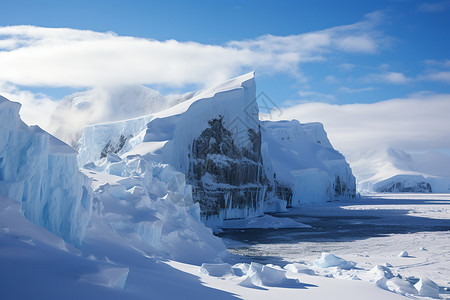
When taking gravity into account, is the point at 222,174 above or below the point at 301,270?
above

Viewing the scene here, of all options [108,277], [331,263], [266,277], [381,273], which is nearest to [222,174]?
[331,263]

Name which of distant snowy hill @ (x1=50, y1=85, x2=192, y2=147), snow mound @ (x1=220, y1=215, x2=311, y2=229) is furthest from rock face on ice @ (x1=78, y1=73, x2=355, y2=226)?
distant snowy hill @ (x1=50, y1=85, x2=192, y2=147)

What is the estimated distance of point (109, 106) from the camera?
61.6 m

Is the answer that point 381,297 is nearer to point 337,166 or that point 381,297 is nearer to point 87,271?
point 87,271

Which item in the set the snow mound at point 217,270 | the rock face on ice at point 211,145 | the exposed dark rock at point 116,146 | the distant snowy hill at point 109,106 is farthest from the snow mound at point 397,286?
the distant snowy hill at point 109,106

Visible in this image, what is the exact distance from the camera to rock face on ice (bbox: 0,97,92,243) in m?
8.53

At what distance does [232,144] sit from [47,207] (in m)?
31.3

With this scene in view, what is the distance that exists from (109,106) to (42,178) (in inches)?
2114

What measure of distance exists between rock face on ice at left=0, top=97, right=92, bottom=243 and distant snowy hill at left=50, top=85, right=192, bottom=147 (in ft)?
156

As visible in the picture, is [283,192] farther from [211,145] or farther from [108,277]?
[108,277]

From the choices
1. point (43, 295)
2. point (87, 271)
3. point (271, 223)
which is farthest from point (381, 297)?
point (271, 223)

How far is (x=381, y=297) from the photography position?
8.88 m

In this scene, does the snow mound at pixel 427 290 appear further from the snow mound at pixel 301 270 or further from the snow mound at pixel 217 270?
the snow mound at pixel 217 270

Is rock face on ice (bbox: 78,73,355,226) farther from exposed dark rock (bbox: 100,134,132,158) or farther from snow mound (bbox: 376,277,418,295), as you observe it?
snow mound (bbox: 376,277,418,295)
